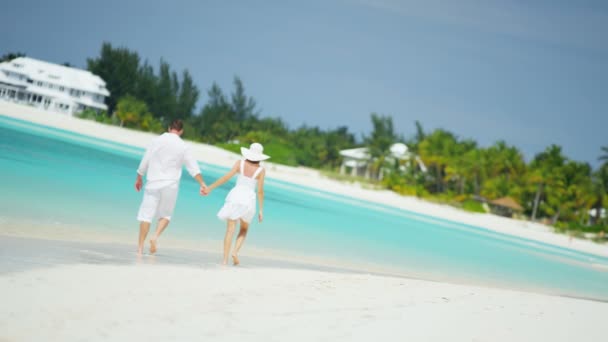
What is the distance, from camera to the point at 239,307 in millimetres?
4441

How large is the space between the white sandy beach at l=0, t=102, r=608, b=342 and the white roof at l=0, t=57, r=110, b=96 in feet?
183

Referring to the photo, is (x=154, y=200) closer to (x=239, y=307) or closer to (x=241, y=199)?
(x=241, y=199)

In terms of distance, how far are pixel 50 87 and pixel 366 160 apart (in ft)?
105

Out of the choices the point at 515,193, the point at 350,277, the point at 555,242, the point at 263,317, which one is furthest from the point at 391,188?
the point at 263,317

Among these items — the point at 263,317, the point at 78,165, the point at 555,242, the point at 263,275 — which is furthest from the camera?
the point at 555,242

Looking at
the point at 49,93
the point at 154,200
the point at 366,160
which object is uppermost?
the point at 49,93

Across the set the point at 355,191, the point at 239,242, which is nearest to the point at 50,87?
the point at 355,191

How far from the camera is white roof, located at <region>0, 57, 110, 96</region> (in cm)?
5741

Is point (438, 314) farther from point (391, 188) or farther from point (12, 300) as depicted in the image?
point (391, 188)

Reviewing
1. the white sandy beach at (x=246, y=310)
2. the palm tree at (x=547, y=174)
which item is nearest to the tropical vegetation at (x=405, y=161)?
the palm tree at (x=547, y=174)

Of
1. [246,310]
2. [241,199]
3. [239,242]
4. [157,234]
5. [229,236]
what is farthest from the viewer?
[239,242]

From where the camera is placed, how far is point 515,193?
170 ft

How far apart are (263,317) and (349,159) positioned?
59.9m

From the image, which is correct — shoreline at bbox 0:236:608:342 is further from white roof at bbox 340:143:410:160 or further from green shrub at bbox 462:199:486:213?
white roof at bbox 340:143:410:160
